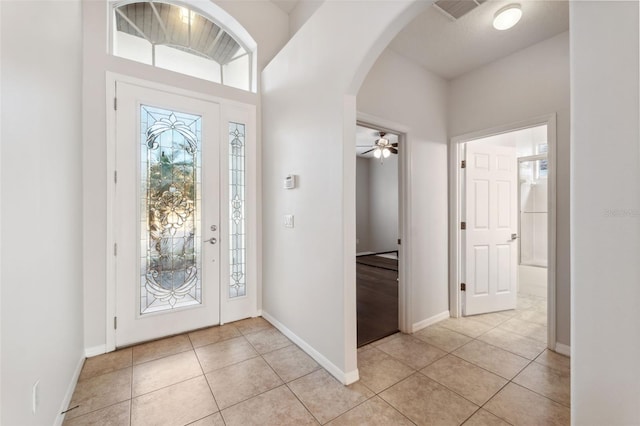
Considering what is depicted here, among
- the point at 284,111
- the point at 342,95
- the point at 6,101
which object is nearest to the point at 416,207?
the point at 342,95

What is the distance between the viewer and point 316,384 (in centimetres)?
187

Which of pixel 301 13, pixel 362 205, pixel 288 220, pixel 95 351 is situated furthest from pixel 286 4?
pixel 362 205

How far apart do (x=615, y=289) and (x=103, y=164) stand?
3326 mm

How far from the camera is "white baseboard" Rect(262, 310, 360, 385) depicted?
1.88 metres

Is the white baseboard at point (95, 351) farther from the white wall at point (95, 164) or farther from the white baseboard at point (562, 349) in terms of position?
the white baseboard at point (562, 349)

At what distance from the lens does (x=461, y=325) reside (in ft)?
9.63

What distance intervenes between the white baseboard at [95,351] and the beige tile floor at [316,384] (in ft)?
0.17

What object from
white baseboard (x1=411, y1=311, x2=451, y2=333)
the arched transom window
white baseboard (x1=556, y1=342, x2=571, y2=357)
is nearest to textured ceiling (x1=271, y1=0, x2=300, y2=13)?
the arched transom window

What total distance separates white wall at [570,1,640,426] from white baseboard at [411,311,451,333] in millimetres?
1957

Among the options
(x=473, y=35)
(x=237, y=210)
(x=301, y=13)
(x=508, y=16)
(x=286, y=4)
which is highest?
(x=286, y=4)

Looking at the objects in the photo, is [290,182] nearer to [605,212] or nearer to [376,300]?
[605,212]

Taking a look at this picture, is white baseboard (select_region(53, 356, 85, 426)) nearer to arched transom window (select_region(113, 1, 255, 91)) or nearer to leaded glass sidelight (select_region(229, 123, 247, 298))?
leaded glass sidelight (select_region(229, 123, 247, 298))

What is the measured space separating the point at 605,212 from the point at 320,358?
198 centimetres

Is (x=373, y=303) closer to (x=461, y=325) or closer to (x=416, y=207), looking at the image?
(x=461, y=325)
